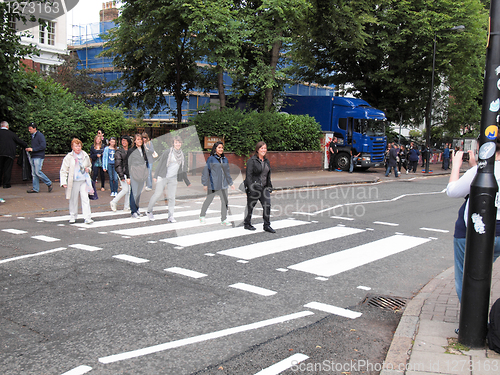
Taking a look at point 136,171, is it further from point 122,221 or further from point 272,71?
point 272,71

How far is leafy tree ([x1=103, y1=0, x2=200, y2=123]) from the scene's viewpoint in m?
21.2

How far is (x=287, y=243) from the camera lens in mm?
8711

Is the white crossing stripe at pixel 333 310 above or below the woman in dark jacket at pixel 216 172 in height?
below

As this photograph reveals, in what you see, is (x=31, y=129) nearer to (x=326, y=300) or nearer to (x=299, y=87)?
(x=326, y=300)

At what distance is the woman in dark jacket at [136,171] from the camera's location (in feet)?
35.5

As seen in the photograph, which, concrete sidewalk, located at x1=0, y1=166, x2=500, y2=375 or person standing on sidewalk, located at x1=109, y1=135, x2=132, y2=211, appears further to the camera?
person standing on sidewalk, located at x1=109, y1=135, x2=132, y2=211

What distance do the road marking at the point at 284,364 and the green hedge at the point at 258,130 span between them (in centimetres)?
1837

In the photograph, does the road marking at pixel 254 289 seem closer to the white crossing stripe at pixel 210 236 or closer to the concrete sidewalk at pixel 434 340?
the concrete sidewalk at pixel 434 340

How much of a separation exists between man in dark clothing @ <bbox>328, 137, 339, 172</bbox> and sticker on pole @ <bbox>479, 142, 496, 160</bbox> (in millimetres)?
24161

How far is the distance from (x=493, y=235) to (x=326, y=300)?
2.32m

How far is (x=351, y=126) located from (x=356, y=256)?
69.4 feet

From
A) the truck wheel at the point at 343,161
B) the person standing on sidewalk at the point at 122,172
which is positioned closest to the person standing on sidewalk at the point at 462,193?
the person standing on sidewalk at the point at 122,172

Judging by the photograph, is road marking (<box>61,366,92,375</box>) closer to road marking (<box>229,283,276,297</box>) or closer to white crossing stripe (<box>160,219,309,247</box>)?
road marking (<box>229,283,276,297</box>)

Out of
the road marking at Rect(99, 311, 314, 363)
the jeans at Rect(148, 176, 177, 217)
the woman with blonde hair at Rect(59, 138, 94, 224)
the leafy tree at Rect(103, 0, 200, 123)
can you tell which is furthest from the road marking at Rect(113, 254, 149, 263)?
the leafy tree at Rect(103, 0, 200, 123)
